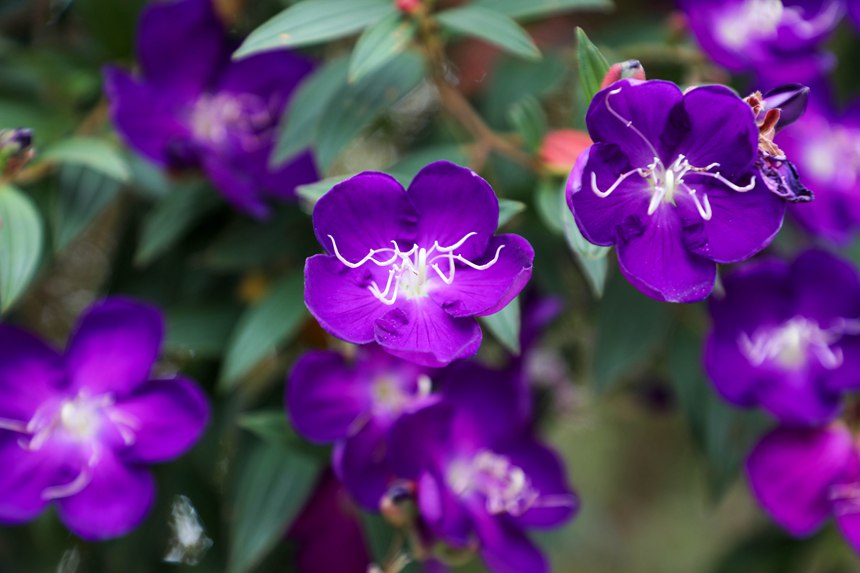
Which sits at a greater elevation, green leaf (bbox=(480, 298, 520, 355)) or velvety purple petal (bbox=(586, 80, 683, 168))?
velvety purple petal (bbox=(586, 80, 683, 168))

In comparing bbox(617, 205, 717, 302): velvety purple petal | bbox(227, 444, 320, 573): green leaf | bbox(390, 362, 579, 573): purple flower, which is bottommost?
bbox(227, 444, 320, 573): green leaf

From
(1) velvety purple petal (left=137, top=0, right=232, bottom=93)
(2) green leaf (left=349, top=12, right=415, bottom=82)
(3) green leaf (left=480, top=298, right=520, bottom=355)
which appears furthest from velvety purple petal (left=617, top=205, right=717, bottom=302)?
(1) velvety purple petal (left=137, top=0, right=232, bottom=93)

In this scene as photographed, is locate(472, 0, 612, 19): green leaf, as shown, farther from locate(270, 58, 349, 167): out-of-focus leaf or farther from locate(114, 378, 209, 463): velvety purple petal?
locate(114, 378, 209, 463): velvety purple petal

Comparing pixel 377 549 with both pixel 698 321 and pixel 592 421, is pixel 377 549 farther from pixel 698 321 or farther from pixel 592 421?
pixel 592 421

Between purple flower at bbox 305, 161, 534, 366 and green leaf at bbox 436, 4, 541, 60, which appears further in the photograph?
green leaf at bbox 436, 4, 541, 60

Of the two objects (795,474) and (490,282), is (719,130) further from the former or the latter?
(795,474)
